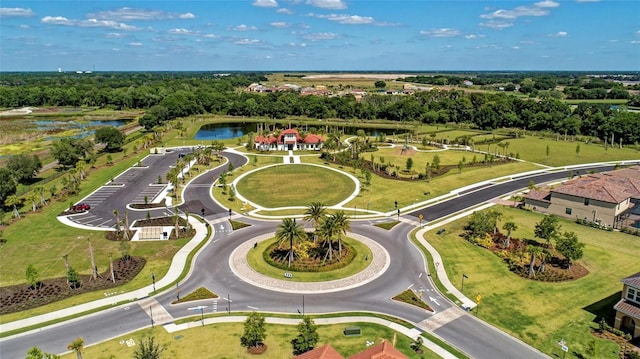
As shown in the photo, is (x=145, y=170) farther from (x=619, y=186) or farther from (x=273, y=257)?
(x=619, y=186)

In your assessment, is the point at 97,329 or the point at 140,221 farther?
the point at 140,221

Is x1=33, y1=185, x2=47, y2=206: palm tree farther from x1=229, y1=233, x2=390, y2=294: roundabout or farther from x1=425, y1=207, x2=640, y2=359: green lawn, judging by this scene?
x1=425, y1=207, x2=640, y2=359: green lawn

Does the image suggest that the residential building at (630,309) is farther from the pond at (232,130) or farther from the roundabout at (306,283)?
the pond at (232,130)

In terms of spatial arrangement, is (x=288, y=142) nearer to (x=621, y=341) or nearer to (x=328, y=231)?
(x=328, y=231)

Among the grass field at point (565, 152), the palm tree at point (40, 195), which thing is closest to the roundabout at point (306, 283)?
the palm tree at point (40, 195)

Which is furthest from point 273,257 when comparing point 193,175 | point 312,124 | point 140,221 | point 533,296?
point 312,124

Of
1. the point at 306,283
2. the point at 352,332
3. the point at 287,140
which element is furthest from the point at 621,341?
the point at 287,140

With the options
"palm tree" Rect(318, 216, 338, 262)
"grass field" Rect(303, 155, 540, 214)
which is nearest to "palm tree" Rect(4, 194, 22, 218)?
"palm tree" Rect(318, 216, 338, 262)
